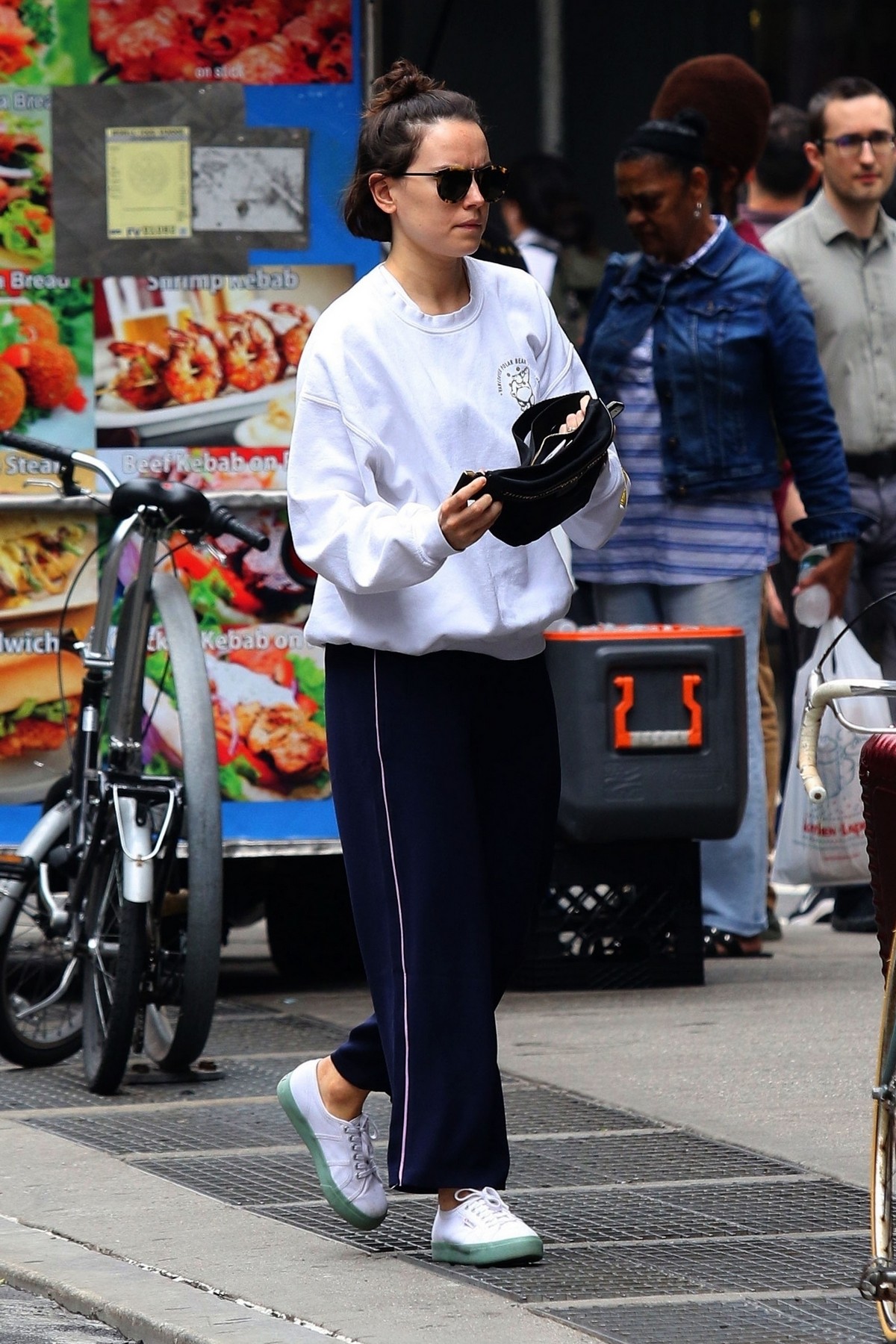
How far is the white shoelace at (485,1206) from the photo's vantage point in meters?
4.19

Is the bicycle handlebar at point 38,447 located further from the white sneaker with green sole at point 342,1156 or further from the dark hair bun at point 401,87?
the white sneaker with green sole at point 342,1156

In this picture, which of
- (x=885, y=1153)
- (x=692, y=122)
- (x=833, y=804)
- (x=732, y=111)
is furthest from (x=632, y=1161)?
(x=732, y=111)

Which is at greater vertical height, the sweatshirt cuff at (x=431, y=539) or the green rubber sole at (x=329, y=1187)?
the sweatshirt cuff at (x=431, y=539)

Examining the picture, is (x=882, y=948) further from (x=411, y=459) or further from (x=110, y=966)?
(x=110, y=966)

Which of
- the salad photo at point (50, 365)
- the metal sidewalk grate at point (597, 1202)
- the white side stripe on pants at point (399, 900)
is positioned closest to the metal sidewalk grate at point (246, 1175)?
the metal sidewalk grate at point (597, 1202)

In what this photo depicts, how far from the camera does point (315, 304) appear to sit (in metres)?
6.85

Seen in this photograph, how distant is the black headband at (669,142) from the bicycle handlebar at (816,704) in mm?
3890

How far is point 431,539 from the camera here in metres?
3.99

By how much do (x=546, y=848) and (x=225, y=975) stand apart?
11.0ft

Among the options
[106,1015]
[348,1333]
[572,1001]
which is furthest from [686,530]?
[348,1333]

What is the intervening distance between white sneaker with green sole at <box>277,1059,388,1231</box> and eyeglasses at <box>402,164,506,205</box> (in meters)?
1.46

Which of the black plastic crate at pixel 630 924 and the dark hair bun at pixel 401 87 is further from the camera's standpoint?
the black plastic crate at pixel 630 924

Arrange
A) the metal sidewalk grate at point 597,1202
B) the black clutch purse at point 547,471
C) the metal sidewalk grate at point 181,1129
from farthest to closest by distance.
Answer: the metal sidewalk grate at point 181,1129, the black clutch purse at point 547,471, the metal sidewalk grate at point 597,1202

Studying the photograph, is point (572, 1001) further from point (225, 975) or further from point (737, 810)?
point (225, 975)
